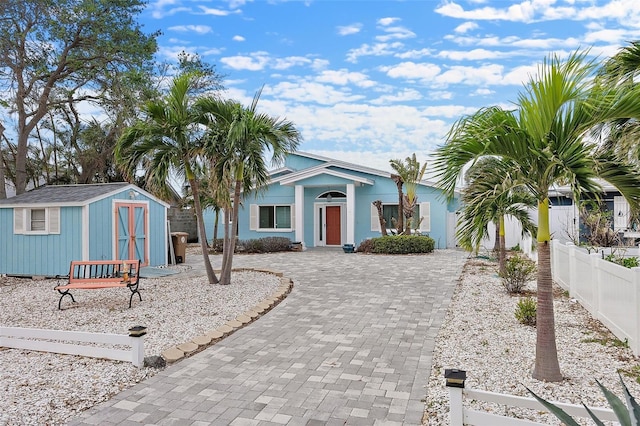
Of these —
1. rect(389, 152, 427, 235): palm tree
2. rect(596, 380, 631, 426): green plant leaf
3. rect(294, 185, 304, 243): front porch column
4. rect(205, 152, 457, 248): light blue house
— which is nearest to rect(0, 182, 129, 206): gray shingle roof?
rect(205, 152, 457, 248): light blue house

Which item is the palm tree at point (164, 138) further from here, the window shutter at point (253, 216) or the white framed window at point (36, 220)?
the window shutter at point (253, 216)

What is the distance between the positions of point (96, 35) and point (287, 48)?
6.05 metres

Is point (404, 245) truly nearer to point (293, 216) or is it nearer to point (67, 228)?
point (293, 216)

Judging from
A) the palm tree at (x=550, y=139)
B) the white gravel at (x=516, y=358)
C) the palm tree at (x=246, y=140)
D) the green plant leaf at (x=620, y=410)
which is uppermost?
the palm tree at (x=246, y=140)

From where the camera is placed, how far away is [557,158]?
12.6 ft

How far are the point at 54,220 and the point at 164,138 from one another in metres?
4.57

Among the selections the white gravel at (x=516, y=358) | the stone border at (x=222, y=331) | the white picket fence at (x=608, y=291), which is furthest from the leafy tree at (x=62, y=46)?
the white picket fence at (x=608, y=291)

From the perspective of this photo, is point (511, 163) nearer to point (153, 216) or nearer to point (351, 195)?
point (153, 216)

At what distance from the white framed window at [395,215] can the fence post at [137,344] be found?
1608 centimetres

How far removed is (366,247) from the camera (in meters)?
18.5

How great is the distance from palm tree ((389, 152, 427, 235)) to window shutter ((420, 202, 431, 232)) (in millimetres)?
807

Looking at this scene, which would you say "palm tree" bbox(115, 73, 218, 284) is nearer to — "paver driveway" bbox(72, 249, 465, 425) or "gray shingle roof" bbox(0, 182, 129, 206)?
"gray shingle roof" bbox(0, 182, 129, 206)

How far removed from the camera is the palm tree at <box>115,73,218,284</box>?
9281mm

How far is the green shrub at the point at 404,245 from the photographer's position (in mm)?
17562
